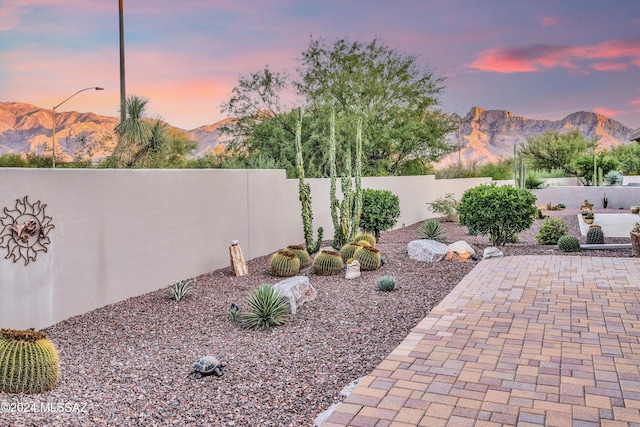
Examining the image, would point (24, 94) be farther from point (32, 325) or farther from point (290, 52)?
point (32, 325)

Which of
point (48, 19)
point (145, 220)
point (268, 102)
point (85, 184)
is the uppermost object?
point (48, 19)

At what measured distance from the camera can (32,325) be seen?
6172mm

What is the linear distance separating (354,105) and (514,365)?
2344 centimetres

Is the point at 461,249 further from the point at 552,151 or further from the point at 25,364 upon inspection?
the point at 552,151

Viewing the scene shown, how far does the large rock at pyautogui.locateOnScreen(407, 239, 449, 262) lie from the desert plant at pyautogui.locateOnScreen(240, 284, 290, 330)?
4755 mm

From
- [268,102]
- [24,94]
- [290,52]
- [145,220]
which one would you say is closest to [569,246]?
[145,220]

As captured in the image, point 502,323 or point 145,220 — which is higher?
point 145,220

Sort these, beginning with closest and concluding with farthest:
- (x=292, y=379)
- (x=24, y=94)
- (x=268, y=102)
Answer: (x=292, y=379)
(x=24, y=94)
(x=268, y=102)

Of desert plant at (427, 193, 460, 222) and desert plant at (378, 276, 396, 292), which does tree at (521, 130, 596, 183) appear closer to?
desert plant at (427, 193, 460, 222)

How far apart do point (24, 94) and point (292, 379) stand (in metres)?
23.4

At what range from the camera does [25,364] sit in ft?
14.2

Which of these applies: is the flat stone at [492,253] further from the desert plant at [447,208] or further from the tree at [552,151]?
the tree at [552,151]

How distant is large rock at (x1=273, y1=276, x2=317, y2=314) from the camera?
686cm

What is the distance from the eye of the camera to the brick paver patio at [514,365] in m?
3.79
